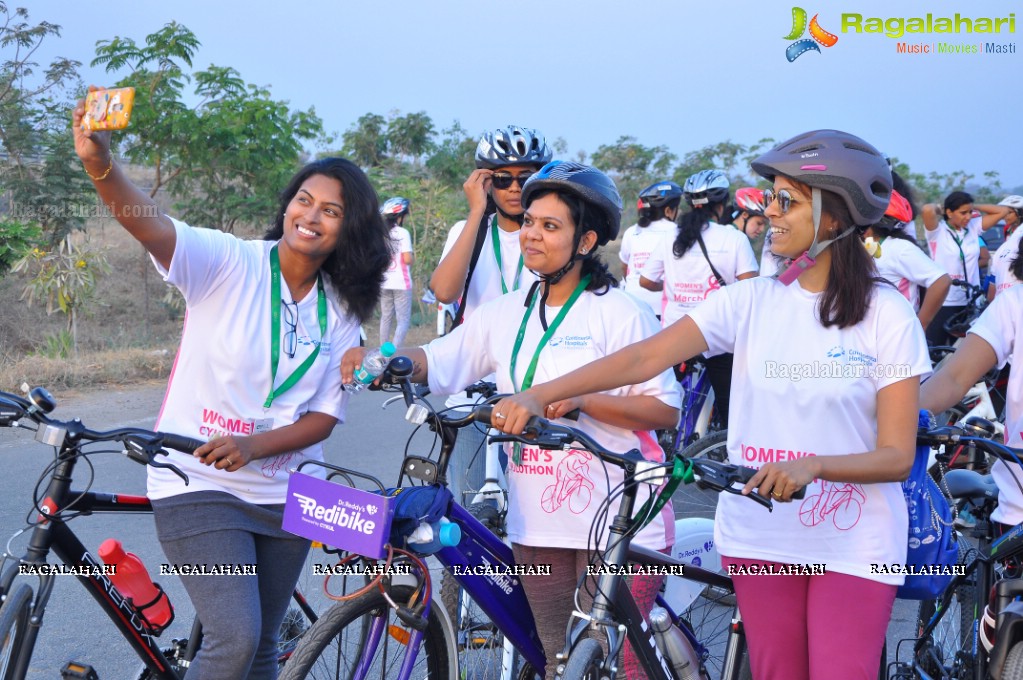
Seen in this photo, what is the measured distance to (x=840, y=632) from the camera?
2.72 meters

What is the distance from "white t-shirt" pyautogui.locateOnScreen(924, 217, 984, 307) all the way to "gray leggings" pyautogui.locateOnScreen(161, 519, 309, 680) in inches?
341

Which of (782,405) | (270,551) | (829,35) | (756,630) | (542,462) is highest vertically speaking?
(829,35)

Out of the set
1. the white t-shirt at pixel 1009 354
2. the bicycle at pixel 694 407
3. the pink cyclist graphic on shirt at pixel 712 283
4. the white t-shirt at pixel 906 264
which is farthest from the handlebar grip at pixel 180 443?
the white t-shirt at pixel 906 264

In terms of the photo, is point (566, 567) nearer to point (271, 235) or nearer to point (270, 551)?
point (270, 551)

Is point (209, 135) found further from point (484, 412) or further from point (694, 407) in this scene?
point (484, 412)

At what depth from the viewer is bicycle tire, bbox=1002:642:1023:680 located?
266cm

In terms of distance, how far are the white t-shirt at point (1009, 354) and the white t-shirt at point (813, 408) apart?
0.60 m

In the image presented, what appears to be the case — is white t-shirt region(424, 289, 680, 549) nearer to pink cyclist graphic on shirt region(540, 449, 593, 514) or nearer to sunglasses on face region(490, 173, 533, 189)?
pink cyclist graphic on shirt region(540, 449, 593, 514)

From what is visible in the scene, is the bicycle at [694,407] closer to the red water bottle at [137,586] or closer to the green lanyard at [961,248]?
the green lanyard at [961,248]

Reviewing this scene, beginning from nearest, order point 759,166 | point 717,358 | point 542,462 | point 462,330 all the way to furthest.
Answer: point 759,166 → point 542,462 → point 462,330 → point 717,358

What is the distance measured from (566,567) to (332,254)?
1.31 m

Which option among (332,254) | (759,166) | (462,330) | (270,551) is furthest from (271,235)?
(759,166)

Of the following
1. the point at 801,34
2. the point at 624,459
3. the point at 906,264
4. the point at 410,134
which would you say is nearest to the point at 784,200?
the point at 624,459

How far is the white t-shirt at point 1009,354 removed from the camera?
3.22 meters
